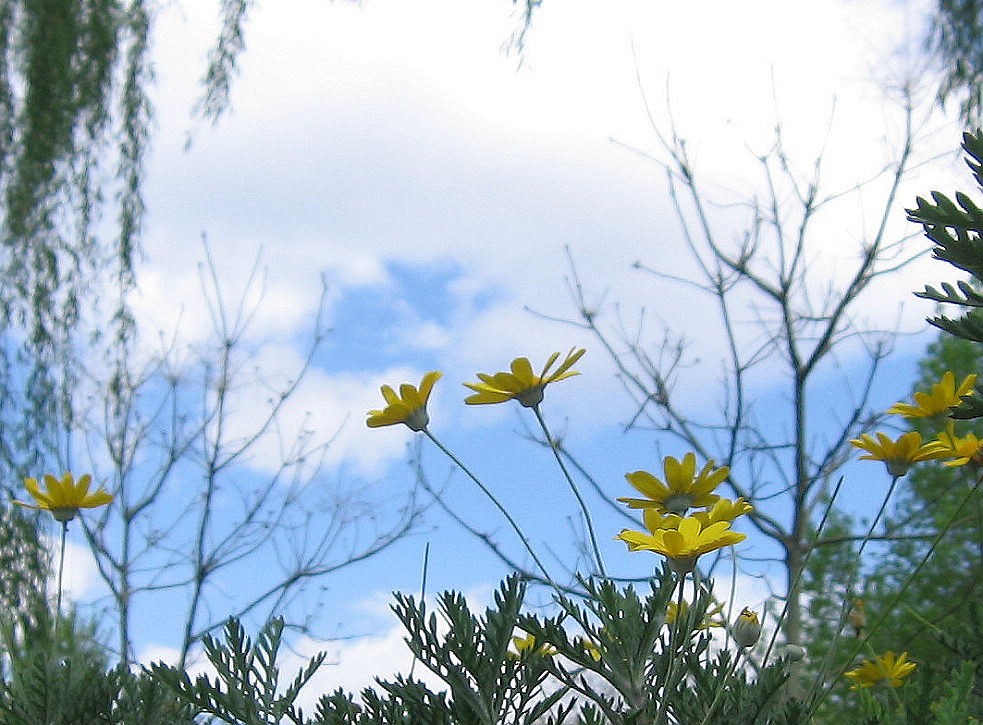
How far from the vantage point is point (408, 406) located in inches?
49.9

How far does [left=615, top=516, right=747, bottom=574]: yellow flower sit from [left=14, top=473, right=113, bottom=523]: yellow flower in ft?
3.59

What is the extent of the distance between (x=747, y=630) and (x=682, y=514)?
0.63 feet

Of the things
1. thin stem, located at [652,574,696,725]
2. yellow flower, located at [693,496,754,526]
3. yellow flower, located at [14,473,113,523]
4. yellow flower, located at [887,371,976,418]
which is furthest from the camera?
yellow flower, located at [14,473,113,523]

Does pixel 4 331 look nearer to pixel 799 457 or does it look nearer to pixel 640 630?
pixel 799 457

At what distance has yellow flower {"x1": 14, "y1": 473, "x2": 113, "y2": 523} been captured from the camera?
5.52ft

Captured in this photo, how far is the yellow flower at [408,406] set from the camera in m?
1.25

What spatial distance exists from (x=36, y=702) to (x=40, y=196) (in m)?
3.61

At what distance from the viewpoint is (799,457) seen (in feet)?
10.3

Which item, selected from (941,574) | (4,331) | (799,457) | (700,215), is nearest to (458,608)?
(799,457)

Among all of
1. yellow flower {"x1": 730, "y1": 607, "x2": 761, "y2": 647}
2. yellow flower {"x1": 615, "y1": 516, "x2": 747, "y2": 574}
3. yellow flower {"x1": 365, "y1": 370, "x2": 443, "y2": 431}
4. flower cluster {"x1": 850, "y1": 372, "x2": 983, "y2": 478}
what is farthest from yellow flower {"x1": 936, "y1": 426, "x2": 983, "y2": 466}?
yellow flower {"x1": 365, "y1": 370, "x2": 443, "y2": 431}

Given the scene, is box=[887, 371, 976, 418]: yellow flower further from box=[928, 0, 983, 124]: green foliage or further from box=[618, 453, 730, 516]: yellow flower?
box=[928, 0, 983, 124]: green foliage

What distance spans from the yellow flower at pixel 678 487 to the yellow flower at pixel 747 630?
0.61ft

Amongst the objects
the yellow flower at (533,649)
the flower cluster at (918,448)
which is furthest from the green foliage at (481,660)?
the flower cluster at (918,448)

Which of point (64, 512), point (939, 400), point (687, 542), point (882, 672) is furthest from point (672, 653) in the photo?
point (882, 672)
